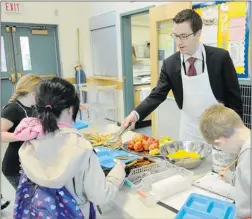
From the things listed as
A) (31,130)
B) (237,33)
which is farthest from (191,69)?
(31,130)

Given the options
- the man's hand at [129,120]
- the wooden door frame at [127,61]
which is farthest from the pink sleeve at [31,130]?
the wooden door frame at [127,61]

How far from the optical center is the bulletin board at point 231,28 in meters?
2.46

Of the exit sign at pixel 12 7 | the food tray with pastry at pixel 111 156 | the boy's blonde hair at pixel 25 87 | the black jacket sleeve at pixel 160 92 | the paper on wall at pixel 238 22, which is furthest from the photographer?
the exit sign at pixel 12 7

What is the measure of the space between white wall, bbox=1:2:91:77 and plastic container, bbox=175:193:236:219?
4.75m

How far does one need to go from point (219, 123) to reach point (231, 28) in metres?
1.84

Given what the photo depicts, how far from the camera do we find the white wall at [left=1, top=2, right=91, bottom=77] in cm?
492

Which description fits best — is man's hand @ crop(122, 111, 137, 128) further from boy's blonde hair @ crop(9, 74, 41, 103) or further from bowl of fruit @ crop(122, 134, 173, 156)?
boy's blonde hair @ crop(9, 74, 41, 103)

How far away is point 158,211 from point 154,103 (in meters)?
0.99

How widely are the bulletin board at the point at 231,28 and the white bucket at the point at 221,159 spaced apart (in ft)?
5.12

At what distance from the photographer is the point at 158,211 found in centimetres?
100

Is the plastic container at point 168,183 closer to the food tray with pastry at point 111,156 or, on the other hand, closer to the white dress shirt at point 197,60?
the food tray with pastry at point 111,156

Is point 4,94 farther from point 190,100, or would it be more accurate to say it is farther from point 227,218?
point 227,218

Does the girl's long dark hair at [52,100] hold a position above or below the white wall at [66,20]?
below

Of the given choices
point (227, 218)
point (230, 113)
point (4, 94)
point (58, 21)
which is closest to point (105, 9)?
point (58, 21)
